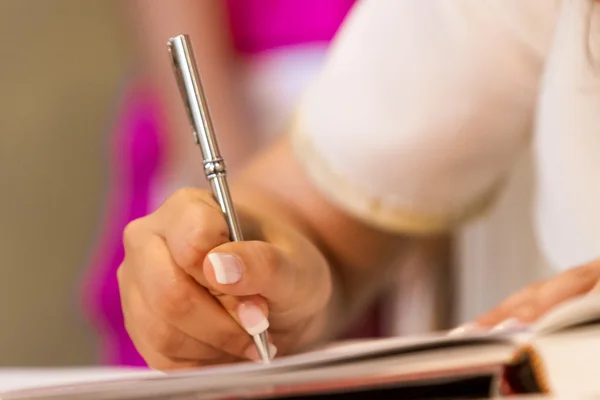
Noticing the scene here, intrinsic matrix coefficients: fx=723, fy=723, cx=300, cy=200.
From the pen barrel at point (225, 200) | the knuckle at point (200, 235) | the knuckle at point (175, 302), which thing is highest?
the pen barrel at point (225, 200)

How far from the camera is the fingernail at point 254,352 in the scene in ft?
0.48

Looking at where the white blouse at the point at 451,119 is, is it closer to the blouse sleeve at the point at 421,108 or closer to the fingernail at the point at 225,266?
the blouse sleeve at the point at 421,108

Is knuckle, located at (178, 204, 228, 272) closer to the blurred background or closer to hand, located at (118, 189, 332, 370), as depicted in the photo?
hand, located at (118, 189, 332, 370)

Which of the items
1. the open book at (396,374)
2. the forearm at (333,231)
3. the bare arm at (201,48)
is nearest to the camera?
the open book at (396,374)

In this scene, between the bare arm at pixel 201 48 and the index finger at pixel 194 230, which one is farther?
the bare arm at pixel 201 48

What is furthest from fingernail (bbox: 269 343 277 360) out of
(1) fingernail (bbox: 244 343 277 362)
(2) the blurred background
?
(2) the blurred background

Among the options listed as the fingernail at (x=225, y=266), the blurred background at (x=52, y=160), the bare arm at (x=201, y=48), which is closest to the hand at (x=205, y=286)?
the fingernail at (x=225, y=266)

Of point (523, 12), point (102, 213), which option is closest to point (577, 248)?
point (523, 12)

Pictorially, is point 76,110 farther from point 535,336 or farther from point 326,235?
point 535,336

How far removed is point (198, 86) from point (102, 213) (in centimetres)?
30

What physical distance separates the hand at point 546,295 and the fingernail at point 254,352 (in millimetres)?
56

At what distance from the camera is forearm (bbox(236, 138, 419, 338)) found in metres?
0.23

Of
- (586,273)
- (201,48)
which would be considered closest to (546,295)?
(586,273)

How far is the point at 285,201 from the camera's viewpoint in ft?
0.85
